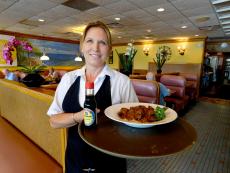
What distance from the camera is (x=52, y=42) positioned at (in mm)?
8641

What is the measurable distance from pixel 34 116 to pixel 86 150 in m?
1.07

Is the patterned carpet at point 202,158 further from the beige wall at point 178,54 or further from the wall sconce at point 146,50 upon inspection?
the wall sconce at point 146,50

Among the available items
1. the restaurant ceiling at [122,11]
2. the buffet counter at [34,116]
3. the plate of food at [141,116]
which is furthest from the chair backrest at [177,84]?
the plate of food at [141,116]

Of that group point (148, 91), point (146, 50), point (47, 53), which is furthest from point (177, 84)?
point (47, 53)

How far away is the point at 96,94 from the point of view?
96 centimetres

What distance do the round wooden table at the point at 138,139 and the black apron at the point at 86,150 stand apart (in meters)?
0.19

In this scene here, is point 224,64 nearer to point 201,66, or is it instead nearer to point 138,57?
point 201,66

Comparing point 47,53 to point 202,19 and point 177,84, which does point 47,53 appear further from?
point 202,19

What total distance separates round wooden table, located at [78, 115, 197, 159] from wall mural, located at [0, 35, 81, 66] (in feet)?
24.8

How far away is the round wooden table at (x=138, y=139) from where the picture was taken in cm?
59

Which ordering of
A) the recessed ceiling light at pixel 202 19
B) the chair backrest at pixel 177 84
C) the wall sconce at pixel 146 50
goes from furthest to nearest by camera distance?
1. the wall sconce at pixel 146 50
2. the chair backrest at pixel 177 84
3. the recessed ceiling light at pixel 202 19

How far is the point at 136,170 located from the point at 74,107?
67.9 inches

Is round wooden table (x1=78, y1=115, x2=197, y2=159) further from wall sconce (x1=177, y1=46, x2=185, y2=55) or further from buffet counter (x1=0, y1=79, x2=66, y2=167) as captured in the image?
wall sconce (x1=177, y1=46, x2=185, y2=55)

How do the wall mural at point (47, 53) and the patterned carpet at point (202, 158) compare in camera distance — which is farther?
the wall mural at point (47, 53)
